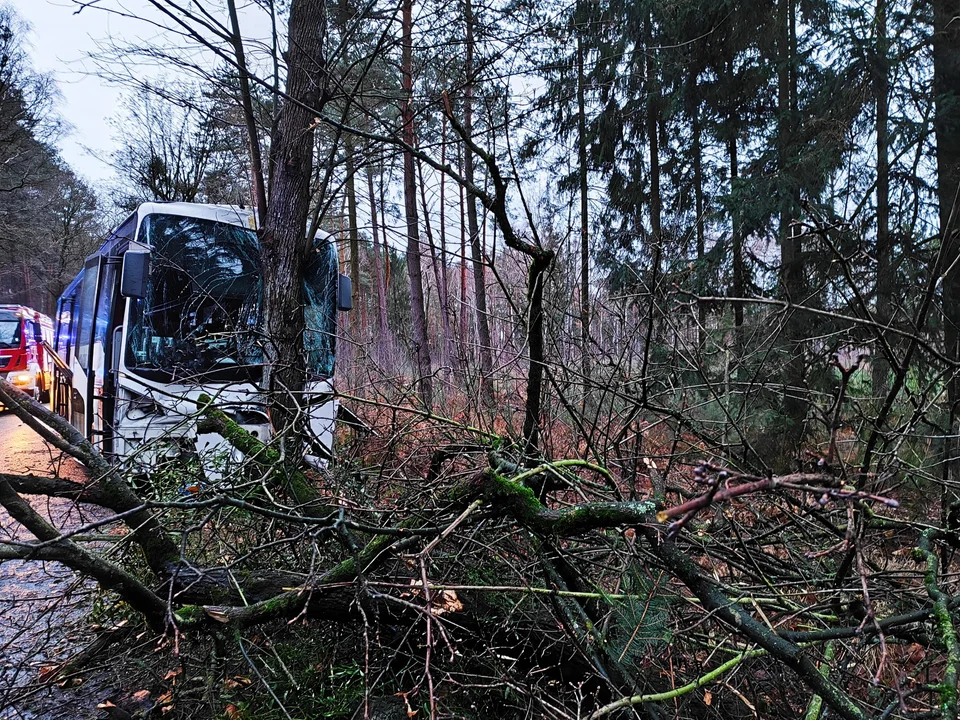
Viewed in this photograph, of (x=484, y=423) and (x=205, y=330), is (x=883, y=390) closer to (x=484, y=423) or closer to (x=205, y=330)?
(x=484, y=423)

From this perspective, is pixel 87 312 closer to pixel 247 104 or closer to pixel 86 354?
pixel 86 354

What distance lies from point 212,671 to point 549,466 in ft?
5.92

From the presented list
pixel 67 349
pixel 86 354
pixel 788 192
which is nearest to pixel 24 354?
pixel 67 349

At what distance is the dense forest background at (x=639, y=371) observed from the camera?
7.34 ft

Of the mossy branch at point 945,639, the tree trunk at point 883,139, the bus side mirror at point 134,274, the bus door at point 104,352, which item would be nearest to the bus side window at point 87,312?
the bus door at point 104,352

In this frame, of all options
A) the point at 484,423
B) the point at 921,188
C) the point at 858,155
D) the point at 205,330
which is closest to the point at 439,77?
the point at 205,330

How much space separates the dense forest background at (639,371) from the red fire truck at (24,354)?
5651 millimetres

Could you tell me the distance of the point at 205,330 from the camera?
639 cm

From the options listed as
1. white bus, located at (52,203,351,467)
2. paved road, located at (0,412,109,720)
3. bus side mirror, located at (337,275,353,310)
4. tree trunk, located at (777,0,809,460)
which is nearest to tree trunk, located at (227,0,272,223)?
white bus, located at (52,203,351,467)

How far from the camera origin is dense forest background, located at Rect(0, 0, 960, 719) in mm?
2238

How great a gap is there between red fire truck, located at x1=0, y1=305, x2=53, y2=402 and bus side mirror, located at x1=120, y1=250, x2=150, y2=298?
911cm

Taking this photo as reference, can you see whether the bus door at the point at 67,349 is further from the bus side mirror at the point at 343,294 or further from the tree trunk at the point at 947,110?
the tree trunk at the point at 947,110

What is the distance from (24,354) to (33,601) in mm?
12864

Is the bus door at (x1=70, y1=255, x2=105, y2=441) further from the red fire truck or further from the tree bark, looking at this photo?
the red fire truck
